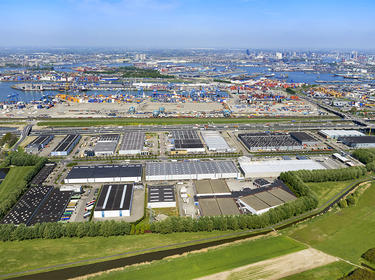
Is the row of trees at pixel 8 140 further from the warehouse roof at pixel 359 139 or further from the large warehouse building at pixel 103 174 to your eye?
the warehouse roof at pixel 359 139

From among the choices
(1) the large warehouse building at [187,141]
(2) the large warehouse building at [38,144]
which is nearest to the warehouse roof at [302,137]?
(1) the large warehouse building at [187,141]

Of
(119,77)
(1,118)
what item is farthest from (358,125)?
(119,77)

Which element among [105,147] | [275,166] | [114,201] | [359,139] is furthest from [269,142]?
[114,201]

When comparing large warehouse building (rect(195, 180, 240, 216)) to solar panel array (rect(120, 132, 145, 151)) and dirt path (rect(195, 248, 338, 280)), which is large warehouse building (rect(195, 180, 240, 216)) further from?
solar panel array (rect(120, 132, 145, 151))

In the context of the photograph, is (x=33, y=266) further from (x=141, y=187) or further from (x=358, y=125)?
(x=358, y=125)

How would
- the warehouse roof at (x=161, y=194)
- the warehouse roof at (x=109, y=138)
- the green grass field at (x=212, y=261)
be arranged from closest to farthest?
the green grass field at (x=212, y=261) < the warehouse roof at (x=161, y=194) < the warehouse roof at (x=109, y=138)

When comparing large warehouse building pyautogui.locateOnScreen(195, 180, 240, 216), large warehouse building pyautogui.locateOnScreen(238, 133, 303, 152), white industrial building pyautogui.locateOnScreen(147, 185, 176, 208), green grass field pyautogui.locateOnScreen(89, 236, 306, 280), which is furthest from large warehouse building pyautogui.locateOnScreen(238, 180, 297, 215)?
large warehouse building pyautogui.locateOnScreen(238, 133, 303, 152)
